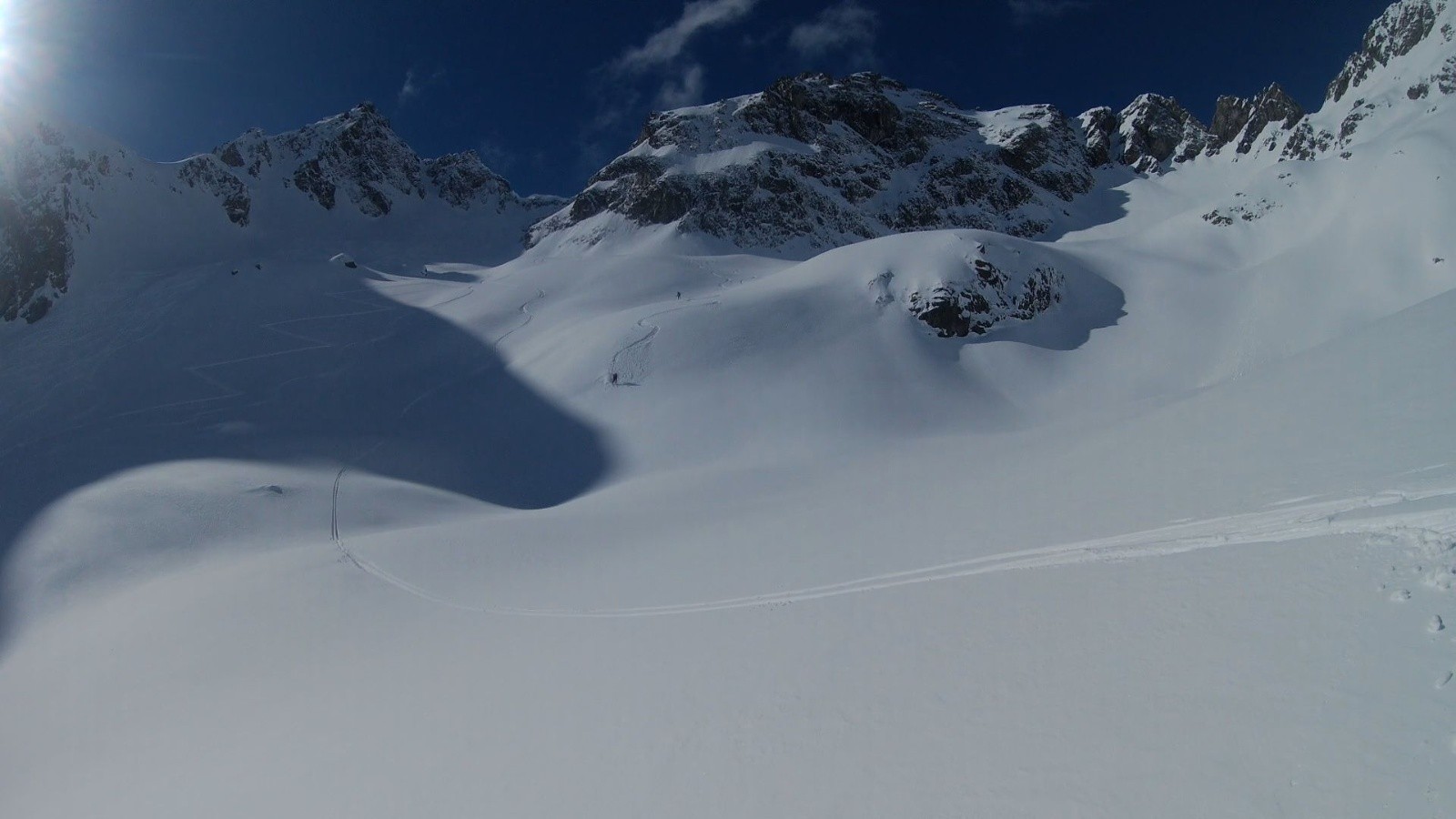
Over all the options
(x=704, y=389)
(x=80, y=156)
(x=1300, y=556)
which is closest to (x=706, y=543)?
(x=1300, y=556)

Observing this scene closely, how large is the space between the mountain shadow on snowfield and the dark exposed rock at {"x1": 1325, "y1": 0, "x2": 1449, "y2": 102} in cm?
10963

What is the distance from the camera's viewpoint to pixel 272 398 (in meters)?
37.3

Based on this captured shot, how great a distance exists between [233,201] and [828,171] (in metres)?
73.3

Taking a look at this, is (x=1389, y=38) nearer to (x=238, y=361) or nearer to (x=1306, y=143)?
(x=1306, y=143)

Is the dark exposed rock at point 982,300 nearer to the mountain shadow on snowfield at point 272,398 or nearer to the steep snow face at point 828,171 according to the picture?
the mountain shadow on snowfield at point 272,398

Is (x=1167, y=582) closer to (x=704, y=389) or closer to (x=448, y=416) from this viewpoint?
(x=704, y=389)

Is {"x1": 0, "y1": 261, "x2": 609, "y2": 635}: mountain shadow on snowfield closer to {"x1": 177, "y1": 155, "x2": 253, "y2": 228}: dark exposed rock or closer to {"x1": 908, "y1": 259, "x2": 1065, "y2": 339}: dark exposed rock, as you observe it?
{"x1": 908, "y1": 259, "x2": 1065, "y2": 339}: dark exposed rock

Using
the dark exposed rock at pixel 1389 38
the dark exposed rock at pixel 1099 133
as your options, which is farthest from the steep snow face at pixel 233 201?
the dark exposed rock at pixel 1389 38

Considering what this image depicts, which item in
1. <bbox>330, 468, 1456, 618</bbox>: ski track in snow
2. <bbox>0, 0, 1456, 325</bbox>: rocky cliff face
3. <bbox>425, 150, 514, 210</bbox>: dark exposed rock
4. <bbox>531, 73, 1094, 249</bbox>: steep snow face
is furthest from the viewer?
A: <bbox>425, 150, 514, 210</bbox>: dark exposed rock

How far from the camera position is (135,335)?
47.2m

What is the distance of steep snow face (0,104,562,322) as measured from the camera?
6178cm

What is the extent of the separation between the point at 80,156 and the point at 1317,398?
100 metres

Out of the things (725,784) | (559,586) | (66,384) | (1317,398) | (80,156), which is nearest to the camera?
(725,784)

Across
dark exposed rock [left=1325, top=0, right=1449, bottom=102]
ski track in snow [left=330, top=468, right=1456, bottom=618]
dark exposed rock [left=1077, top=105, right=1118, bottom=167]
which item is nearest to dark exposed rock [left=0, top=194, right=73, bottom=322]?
ski track in snow [left=330, top=468, right=1456, bottom=618]
